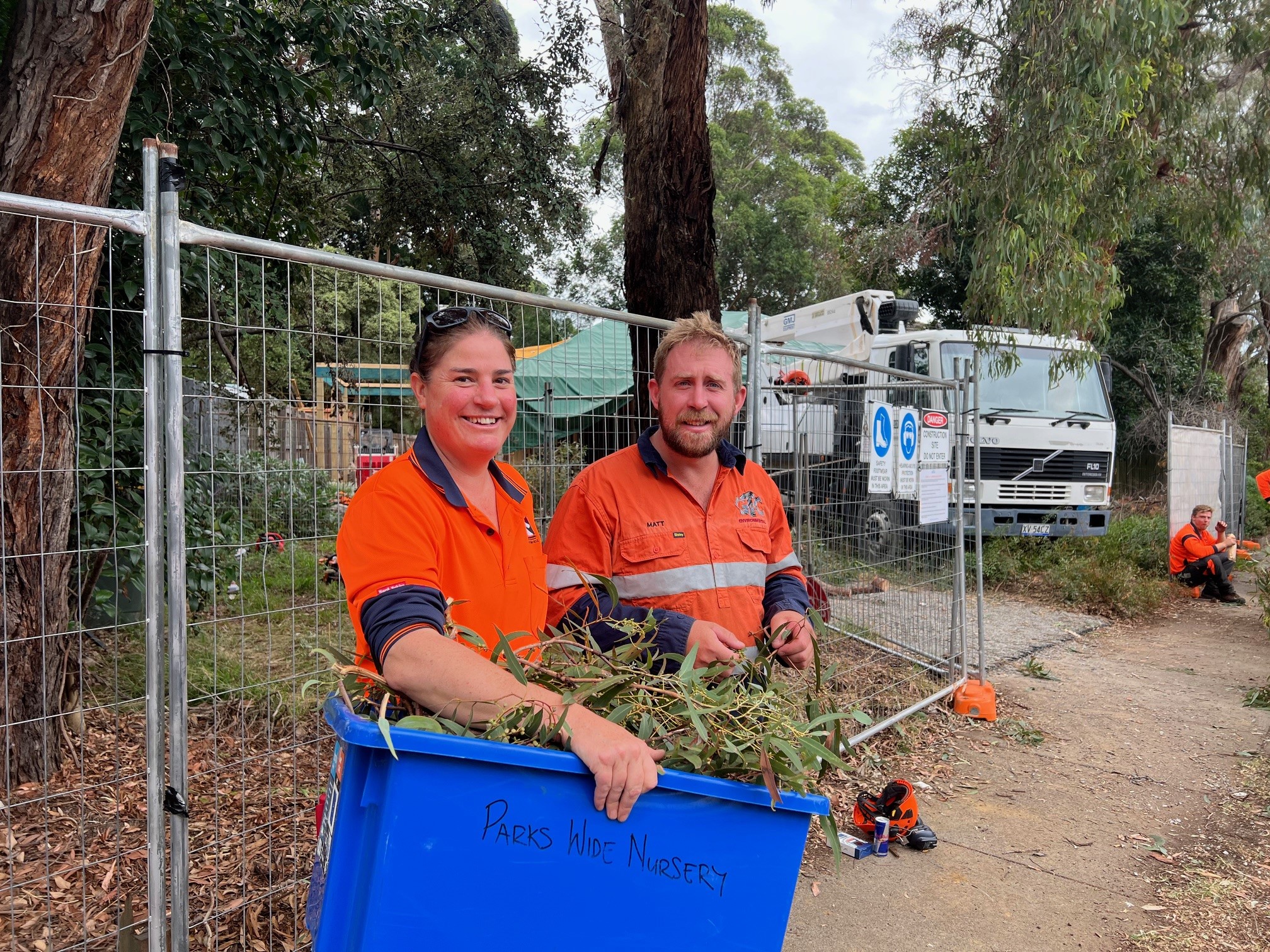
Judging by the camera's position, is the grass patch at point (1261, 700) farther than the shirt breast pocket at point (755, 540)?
Yes

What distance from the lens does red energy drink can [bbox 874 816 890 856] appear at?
4.05 meters

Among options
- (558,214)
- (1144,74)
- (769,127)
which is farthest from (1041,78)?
(769,127)

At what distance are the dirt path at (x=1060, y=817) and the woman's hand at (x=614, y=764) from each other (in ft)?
7.78

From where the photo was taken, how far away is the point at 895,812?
4.11m

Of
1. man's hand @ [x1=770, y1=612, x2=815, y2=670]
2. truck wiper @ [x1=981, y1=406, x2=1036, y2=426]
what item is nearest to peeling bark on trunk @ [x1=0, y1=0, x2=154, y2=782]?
man's hand @ [x1=770, y1=612, x2=815, y2=670]

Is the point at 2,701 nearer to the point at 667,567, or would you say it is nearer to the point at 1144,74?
the point at 667,567

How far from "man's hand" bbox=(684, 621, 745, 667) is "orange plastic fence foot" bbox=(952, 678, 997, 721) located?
166 inches

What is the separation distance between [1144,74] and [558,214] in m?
5.11

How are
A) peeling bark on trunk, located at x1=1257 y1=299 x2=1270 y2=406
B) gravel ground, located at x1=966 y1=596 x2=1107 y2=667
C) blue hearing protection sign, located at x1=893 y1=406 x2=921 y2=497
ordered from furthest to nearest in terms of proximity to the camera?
peeling bark on trunk, located at x1=1257 y1=299 x2=1270 y2=406 < gravel ground, located at x1=966 y1=596 x2=1107 y2=667 < blue hearing protection sign, located at x1=893 y1=406 x2=921 y2=497

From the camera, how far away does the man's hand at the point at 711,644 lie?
2.14 m

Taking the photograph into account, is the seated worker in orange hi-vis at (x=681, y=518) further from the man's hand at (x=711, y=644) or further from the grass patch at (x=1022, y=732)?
the grass patch at (x=1022, y=732)

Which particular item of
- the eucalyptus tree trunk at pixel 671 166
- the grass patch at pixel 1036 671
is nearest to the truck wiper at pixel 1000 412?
the grass patch at pixel 1036 671

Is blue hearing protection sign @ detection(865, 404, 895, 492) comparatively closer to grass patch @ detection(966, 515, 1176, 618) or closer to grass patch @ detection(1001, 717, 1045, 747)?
grass patch @ detection(1001, 717, 1045, 747)

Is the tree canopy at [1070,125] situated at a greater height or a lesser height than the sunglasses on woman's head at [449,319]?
greater
